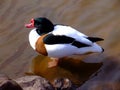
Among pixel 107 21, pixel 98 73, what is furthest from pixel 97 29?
pixel 98 73

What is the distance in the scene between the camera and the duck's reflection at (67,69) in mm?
6000

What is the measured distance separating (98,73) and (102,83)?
331mm

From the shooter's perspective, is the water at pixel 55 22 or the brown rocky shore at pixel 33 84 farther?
the water at pixel 55 22

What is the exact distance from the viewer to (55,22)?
24.3 ft

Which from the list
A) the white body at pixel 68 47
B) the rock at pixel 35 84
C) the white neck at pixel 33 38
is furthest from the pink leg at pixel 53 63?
the rock at pixel 35 84

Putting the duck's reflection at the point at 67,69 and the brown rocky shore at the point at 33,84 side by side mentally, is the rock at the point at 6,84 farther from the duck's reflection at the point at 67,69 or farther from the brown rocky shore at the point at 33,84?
the duck's reflection at the point at 67,69

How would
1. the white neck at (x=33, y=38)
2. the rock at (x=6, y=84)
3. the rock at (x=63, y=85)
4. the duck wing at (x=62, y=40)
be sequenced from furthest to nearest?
the white neck at (x=33, y=38) → the duck wing at (x=62, y=40) → the rock at (x=63, y=85) → the rock at (x=6, y=84)

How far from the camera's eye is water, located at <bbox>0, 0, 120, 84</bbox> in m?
6.23

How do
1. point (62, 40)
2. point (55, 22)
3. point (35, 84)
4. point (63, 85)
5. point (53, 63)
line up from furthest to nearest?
point (55, 22)
point (53, 63)
point (62, 40)
point (63, 85)
point (35, 84)

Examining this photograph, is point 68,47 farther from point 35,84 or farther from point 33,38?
point 35,84

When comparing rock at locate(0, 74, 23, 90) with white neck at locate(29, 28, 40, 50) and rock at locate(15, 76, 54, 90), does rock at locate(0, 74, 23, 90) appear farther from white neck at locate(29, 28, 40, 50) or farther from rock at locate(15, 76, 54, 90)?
white neck at locate(29, 28, 40, 50)

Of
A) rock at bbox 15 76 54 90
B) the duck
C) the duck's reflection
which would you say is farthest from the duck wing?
rock at bbox 15 76 54 90

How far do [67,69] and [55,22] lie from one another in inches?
58.3

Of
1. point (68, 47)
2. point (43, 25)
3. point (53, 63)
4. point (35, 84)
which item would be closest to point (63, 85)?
point (35, 84)
